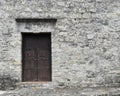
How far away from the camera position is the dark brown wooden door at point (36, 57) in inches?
306

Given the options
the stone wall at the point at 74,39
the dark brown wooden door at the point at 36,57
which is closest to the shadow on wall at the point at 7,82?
the stone wall at the point at 74,39

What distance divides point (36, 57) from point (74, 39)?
132cm

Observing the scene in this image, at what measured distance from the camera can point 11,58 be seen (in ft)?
24.7

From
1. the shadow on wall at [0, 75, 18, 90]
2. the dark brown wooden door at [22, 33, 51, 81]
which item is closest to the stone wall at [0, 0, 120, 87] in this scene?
the shadow on wall at [0, 75, 18, 90]

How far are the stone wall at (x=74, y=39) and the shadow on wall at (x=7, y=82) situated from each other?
0.08 meters

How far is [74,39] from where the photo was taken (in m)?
7.61

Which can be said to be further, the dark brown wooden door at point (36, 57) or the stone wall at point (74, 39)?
the dark brown wooden door at point (36, 57)

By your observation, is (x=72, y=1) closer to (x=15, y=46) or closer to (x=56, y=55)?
(x=56, y=55)

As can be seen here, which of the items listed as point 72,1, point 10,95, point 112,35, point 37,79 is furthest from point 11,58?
point 112,35

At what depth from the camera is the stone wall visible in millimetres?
7535

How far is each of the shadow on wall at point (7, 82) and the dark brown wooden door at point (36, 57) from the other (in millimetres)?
386

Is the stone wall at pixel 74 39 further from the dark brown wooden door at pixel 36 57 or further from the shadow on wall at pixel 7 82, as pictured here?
the dark brown wooden door at pixel 36 57

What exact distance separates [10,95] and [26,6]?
9.29 ft

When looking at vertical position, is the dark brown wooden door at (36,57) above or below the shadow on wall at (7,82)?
above
